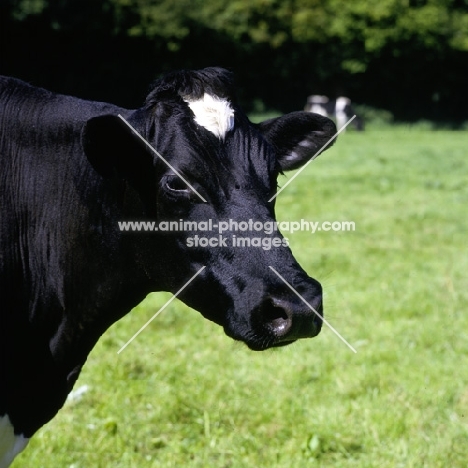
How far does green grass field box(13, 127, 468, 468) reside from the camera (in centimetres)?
375

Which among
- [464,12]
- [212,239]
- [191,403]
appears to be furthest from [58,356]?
[464,12]

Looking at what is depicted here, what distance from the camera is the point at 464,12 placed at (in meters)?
33.5

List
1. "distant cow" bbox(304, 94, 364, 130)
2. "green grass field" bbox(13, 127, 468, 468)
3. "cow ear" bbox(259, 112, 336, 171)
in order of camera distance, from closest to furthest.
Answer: "cow ear" bbox(259, 112, 336, 171) → "green grass field" bbox(13, 127, 468, 468) → "distant cow" bbox(304, 94, 364, 130)

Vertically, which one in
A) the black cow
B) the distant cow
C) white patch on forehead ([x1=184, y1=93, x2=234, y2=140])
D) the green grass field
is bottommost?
the distant cow

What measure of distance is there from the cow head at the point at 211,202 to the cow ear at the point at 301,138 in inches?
10.5

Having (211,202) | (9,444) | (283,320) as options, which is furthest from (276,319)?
(9,444)

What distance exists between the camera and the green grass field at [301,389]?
3748 mm

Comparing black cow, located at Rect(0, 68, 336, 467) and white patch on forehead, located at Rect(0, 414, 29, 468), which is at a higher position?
black cow, located at Rect(0, 68, 336, 467)

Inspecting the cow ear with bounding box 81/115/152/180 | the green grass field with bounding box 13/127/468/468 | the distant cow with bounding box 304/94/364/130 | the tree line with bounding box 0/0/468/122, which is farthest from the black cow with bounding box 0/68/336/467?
the distant cow with bounding box 304/94/364/130

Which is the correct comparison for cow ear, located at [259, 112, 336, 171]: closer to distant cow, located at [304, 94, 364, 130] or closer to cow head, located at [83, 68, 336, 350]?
cow head, located at [83, 68, 336, 350]

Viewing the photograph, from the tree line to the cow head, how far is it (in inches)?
827

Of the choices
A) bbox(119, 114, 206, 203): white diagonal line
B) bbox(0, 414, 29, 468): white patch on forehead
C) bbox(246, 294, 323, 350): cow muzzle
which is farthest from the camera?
bbox(0, 414, 29, 468): white patch on forehead

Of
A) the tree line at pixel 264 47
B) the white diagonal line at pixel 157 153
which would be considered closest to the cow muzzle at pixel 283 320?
the white diagonal line at pixel 157 153

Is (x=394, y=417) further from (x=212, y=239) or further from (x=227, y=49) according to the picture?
(x=227, y=49)
